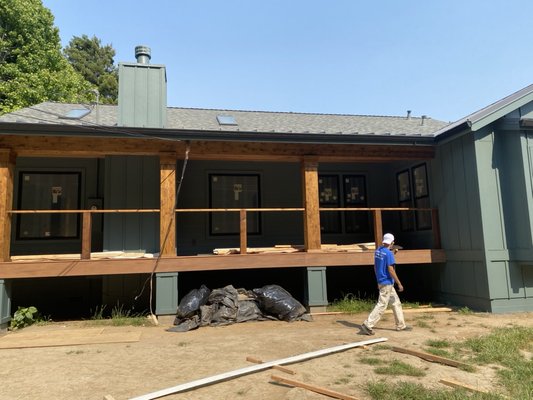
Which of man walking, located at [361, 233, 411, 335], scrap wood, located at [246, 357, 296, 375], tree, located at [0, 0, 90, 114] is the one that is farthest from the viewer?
tree, located at [0, 0, 90, 114]

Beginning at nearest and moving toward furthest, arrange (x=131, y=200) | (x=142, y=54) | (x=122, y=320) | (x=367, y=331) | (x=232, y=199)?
(x=367, y=331) → (x=122, y=320) → (x=131, y=200) → (x=142, y=54) → (x=232, y=199)

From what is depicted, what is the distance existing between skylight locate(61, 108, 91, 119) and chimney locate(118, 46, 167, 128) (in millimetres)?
1384

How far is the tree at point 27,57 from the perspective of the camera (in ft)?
71.0

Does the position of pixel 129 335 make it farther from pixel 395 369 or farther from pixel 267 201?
pixel 267 201

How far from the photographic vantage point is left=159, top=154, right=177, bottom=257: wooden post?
8.88 meters

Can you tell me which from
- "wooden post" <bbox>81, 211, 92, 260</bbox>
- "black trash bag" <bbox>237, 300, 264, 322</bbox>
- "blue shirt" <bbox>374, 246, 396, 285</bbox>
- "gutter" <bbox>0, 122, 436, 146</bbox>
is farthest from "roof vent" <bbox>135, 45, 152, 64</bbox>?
"blue shirt" <bbox>374, 246, 396, 285</bbox>

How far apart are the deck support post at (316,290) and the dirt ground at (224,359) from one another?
649 millimetres

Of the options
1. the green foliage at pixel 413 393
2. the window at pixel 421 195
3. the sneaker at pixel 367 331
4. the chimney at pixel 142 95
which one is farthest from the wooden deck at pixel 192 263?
the green foliage at pixel 413 393

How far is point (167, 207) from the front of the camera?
8.98 meters

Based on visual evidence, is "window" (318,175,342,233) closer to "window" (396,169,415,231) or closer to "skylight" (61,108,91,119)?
"window" (396,169,415,231)

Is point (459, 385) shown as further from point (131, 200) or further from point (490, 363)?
point (131, 200)

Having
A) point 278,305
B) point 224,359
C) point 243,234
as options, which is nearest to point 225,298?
point 278,305

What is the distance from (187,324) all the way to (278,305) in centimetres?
193

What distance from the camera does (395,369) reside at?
16.3 feet
